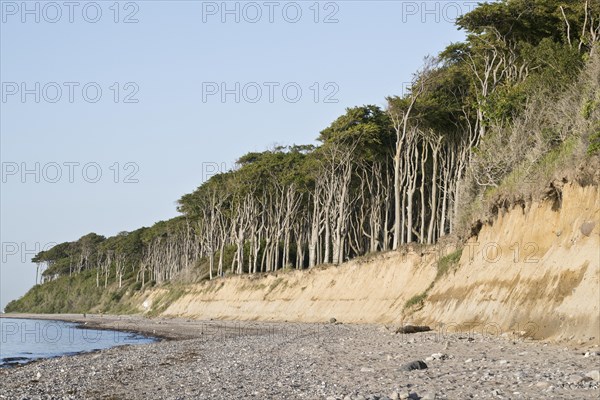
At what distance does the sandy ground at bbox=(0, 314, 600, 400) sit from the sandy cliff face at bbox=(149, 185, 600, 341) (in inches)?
55.0

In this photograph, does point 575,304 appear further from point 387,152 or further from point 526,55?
point 387,152

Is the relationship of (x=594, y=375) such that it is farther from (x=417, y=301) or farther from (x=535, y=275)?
(x=417, y=301)

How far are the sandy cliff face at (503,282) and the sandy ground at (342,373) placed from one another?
1396 millimetres

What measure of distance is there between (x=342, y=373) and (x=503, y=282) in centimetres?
1125

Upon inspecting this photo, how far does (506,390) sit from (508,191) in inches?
679

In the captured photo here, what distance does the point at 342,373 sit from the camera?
48.8 feet

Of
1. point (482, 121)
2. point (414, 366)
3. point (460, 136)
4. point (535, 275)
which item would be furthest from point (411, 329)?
point (460, 136)

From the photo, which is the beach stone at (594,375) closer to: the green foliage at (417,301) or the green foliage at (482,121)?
the green foliage at (482,121)

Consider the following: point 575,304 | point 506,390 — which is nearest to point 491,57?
point 575,304

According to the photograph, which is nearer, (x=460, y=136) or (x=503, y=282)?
(x=503, y=282)

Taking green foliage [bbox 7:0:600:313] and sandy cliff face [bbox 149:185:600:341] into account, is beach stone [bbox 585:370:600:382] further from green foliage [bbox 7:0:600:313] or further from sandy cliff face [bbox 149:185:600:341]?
green foliage [bbox 7:0:600:313]

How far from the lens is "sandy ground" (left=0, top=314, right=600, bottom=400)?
37.4ft

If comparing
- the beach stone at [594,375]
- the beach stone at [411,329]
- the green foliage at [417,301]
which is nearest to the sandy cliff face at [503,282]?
the green foliage at [417,301]

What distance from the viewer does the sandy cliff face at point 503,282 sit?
1828 centimetres
